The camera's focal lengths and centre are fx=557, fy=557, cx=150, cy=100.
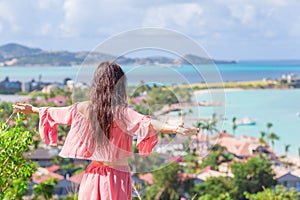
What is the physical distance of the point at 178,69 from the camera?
141 cm

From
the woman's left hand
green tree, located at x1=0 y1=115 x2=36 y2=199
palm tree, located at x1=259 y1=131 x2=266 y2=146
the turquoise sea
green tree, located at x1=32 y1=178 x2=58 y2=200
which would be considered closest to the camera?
the woman's left hand

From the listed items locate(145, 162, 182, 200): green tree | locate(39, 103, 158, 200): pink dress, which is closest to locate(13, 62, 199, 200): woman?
locate(39, 103, 158, 200): pink dress

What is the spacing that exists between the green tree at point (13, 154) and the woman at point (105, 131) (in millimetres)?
316

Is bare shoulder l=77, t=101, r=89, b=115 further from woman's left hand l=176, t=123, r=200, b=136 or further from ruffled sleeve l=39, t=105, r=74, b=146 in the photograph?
woman's left hand l=176, t=123, r=200, b=136

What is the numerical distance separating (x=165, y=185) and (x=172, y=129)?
48.8ft

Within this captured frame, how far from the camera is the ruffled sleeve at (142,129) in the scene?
125 centimetres

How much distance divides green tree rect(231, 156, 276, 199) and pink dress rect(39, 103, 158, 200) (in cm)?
1369

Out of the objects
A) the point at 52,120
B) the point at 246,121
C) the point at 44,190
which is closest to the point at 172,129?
the point at 52,120

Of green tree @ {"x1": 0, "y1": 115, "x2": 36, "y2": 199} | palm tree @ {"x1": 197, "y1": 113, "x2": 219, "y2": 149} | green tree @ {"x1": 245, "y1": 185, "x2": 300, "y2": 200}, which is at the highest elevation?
palm tree @ {"x1": 197, "y1": 113, "x2": 219, "y2": 149}

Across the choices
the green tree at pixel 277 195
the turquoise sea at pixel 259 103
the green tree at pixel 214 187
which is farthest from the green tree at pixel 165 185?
the green tree at pixel 277 195

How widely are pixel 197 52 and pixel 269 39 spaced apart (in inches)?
1883

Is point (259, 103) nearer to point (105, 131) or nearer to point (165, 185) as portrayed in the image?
point (165, 185)

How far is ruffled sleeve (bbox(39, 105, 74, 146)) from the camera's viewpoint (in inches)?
52.7

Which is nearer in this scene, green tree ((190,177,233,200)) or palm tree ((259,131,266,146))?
green tree ((190,177,233,200))
